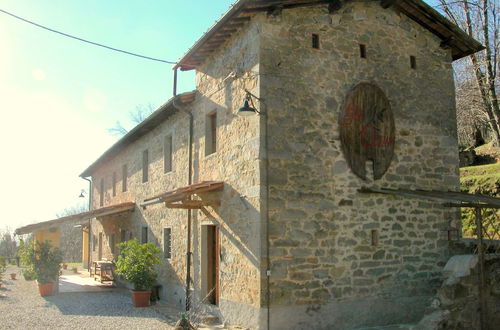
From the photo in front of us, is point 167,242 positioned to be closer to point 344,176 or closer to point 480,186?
point 344,176

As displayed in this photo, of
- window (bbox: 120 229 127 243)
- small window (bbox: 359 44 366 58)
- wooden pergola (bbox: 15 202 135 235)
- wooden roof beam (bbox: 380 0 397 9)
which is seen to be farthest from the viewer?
window (bbox: 120 229 127 243)

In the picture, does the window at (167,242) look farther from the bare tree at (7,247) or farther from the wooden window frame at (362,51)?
the bare tree at (7,247)

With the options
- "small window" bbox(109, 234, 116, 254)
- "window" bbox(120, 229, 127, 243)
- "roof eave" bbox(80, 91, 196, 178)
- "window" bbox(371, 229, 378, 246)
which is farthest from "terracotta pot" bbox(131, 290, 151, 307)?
"small window" bbox(109, 234, 116, 254)

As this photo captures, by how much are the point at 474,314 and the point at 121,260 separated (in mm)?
7914

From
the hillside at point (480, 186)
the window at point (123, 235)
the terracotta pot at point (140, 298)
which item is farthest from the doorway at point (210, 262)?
the hillside at point (480, 186)

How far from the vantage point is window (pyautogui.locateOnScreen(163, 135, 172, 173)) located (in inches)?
511

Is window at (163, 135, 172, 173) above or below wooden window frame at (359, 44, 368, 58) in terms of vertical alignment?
below

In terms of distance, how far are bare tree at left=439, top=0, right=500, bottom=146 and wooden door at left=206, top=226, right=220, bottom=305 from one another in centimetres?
917

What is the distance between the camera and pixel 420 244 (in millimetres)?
9000

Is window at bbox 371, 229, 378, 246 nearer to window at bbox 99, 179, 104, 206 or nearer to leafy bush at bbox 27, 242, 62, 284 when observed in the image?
leafy bush at bbox 27, 242, 62, 284

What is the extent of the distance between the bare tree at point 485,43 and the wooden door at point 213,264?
9168 millimetres

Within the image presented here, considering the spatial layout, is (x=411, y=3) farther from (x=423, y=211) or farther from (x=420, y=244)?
(x=420, y=244)

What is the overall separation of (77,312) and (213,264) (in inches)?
138

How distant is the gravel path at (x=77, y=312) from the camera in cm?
927
